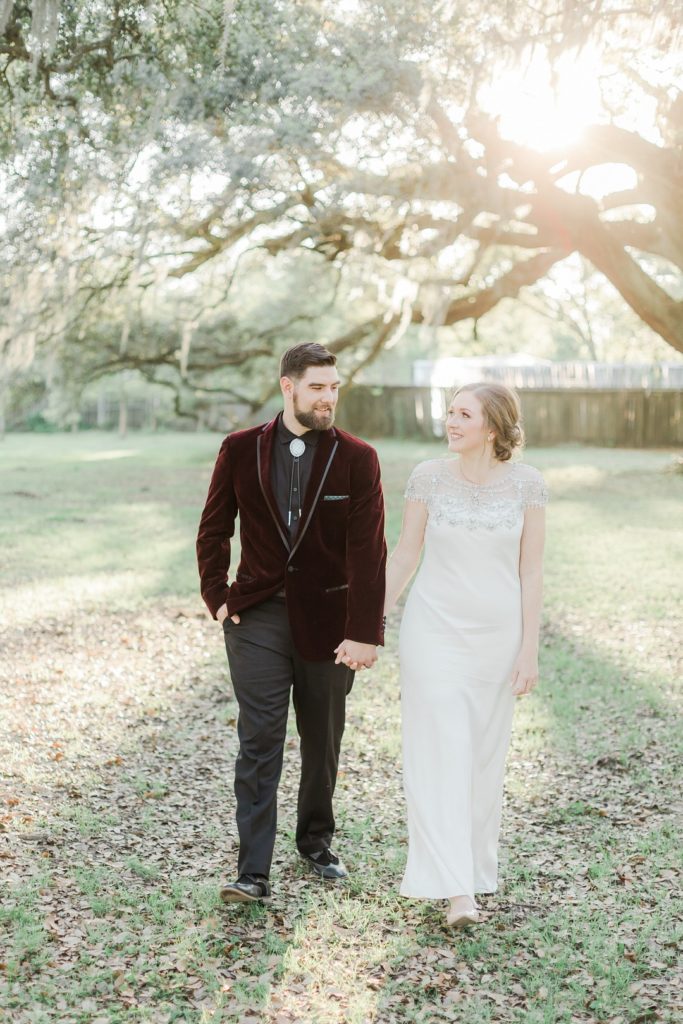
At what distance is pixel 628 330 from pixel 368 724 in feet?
119

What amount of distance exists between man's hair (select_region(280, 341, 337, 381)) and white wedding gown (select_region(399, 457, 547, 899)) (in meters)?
0.50

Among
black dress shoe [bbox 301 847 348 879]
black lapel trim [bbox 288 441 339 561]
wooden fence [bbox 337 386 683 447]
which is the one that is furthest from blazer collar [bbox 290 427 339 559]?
wooden fence [bbox 337 386 683 447]

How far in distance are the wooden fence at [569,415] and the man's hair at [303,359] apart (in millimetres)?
23420

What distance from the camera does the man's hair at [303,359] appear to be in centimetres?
360

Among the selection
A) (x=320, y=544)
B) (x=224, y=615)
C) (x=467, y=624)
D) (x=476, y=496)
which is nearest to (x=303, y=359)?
(x=320, y=544)

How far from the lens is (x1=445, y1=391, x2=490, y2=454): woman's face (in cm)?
367

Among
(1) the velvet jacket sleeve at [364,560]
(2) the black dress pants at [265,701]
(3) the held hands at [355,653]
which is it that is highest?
(1) the velvet jacket sleeve at [364,560]

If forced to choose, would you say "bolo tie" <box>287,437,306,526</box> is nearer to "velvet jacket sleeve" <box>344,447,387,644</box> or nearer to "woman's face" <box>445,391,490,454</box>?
"velvet jacket sleeve" <box>344,447,387,644</box>

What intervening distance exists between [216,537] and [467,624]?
91 centimetres

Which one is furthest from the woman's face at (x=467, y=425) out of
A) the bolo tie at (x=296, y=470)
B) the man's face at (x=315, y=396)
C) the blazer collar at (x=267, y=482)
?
the blazer collar at (x=267, y=482)

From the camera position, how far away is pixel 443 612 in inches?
144

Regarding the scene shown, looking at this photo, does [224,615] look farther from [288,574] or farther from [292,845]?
[292,845]

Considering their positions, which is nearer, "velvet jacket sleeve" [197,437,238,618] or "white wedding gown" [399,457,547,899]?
"white wedding gown" [399,457,547,899]

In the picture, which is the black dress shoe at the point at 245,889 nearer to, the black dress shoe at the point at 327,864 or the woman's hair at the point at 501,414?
the black dress shoe at the point at 327,864
